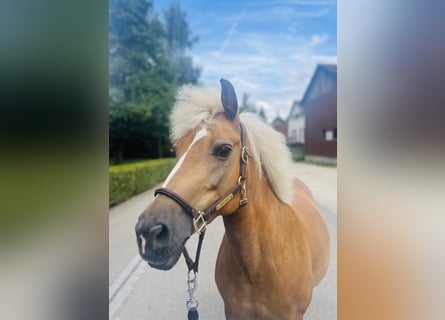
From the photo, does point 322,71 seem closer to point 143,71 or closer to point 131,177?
point 143,71

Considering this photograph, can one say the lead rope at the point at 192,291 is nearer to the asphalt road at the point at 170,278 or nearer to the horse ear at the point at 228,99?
the asphalt road at the point at 170,278

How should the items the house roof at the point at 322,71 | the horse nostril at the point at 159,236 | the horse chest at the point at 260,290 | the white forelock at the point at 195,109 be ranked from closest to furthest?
the horse nostril at the point at 159,236, the white forelock at the point at 195,109, the horse chest at the point at 260,290, the house roof at the point at 322,71

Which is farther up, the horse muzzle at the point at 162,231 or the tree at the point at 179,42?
the tree at the point at 179,42

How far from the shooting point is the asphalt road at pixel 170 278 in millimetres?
1155

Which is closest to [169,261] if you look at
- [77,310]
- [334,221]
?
[77,310]

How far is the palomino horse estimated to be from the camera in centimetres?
85

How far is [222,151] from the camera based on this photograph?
0.89 m

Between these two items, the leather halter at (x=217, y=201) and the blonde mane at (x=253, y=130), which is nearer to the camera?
the leather halter at (x=217, y=201)

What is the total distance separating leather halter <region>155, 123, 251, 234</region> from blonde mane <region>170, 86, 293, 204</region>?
2.4 inches

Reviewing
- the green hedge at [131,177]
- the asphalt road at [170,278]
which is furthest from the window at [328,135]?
the green hedge at [131,177]

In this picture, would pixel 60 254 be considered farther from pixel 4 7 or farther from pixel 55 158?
pixel 4 7

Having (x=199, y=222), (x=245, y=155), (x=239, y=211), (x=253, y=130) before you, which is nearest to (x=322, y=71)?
(x=253, y=130)

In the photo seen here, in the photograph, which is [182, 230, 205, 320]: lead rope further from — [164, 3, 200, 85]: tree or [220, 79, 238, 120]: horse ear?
[164, 3, 200, 85]: tree

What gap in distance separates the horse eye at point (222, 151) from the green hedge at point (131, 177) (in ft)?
0.95
